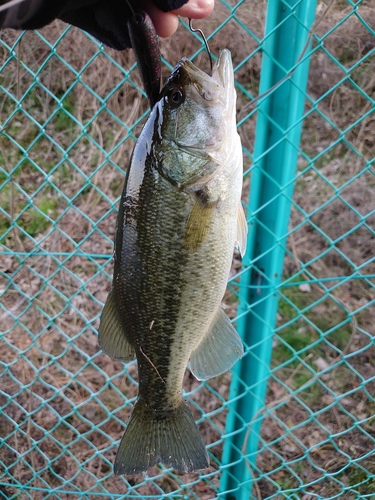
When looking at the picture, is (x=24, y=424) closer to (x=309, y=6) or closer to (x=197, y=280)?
(x=197, y=280)

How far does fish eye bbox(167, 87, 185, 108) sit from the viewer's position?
124cm

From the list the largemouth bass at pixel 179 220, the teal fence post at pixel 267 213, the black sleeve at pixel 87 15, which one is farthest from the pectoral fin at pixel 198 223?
the teal fence post at pixel 267 213

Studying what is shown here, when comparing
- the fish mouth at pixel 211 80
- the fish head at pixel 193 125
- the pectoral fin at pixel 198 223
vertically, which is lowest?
the pectoral fin at pixel 198 223

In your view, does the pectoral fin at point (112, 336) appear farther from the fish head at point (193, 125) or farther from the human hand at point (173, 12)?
the human hand at point (173, 12)

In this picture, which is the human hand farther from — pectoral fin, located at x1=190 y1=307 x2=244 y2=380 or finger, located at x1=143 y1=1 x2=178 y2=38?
pectoral fin, located at x1=190 y1=307 x2=244 y2=380

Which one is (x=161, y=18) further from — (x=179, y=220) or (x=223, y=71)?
(x=179, y=220)

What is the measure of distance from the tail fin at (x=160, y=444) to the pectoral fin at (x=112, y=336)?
19 centimetres

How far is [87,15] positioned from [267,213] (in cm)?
98

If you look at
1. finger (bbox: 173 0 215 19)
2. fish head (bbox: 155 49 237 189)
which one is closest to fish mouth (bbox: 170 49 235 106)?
fish head (bbox: 155 49 237 189)

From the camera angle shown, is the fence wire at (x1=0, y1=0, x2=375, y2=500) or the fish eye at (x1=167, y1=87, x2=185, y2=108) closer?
the fish eye at (x1=167, y1=87, x2=185, y2=108)

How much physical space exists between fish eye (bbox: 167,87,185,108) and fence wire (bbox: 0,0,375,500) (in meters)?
1.00

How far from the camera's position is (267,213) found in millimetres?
1857

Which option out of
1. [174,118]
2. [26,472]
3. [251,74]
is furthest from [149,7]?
[251,74]

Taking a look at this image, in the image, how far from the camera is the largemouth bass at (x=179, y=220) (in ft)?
4.04
